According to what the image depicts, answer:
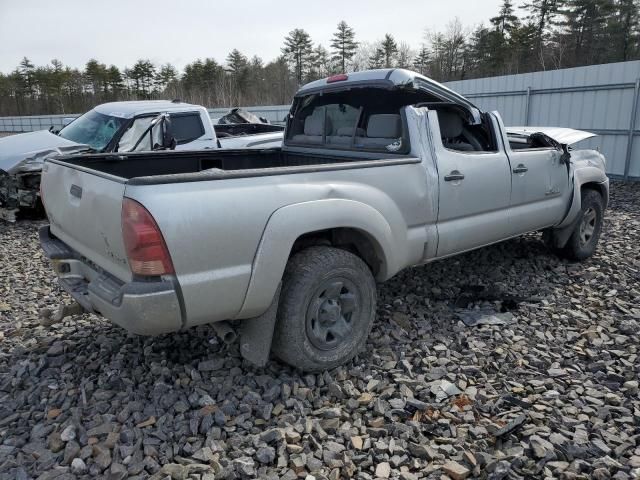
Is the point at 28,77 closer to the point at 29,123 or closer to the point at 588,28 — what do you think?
the point at 29,123

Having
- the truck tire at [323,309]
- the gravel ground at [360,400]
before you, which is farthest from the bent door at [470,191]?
the truck tire at [323,309]

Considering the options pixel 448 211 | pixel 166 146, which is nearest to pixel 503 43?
pixel 166 146

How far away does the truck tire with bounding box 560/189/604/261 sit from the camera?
5480 mm

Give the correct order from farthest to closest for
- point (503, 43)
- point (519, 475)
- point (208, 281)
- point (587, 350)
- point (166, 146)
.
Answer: point (503, 43) < point (166, 146) < point (587, 350) < point (208, 281) < point (519, 475)

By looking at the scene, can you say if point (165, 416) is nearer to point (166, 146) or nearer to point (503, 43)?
point (166, 146)

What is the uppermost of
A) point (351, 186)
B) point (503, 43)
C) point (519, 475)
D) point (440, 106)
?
point (503, 43)

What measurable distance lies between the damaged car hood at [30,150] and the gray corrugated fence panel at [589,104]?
9.69m

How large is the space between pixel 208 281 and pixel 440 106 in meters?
2.60

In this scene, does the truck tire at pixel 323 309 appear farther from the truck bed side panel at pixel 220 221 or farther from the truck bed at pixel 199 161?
the truck bed at pixel 199 161

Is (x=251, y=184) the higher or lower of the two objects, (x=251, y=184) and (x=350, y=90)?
the lower

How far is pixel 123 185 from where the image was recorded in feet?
8.38

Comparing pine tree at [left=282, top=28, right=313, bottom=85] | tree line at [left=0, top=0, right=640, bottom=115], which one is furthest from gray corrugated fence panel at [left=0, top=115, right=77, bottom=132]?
pine tree at [left=282, top=28, right=313, bottom=85]

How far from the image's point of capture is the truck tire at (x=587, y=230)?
5.48m

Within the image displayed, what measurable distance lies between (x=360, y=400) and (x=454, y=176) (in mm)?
1849
